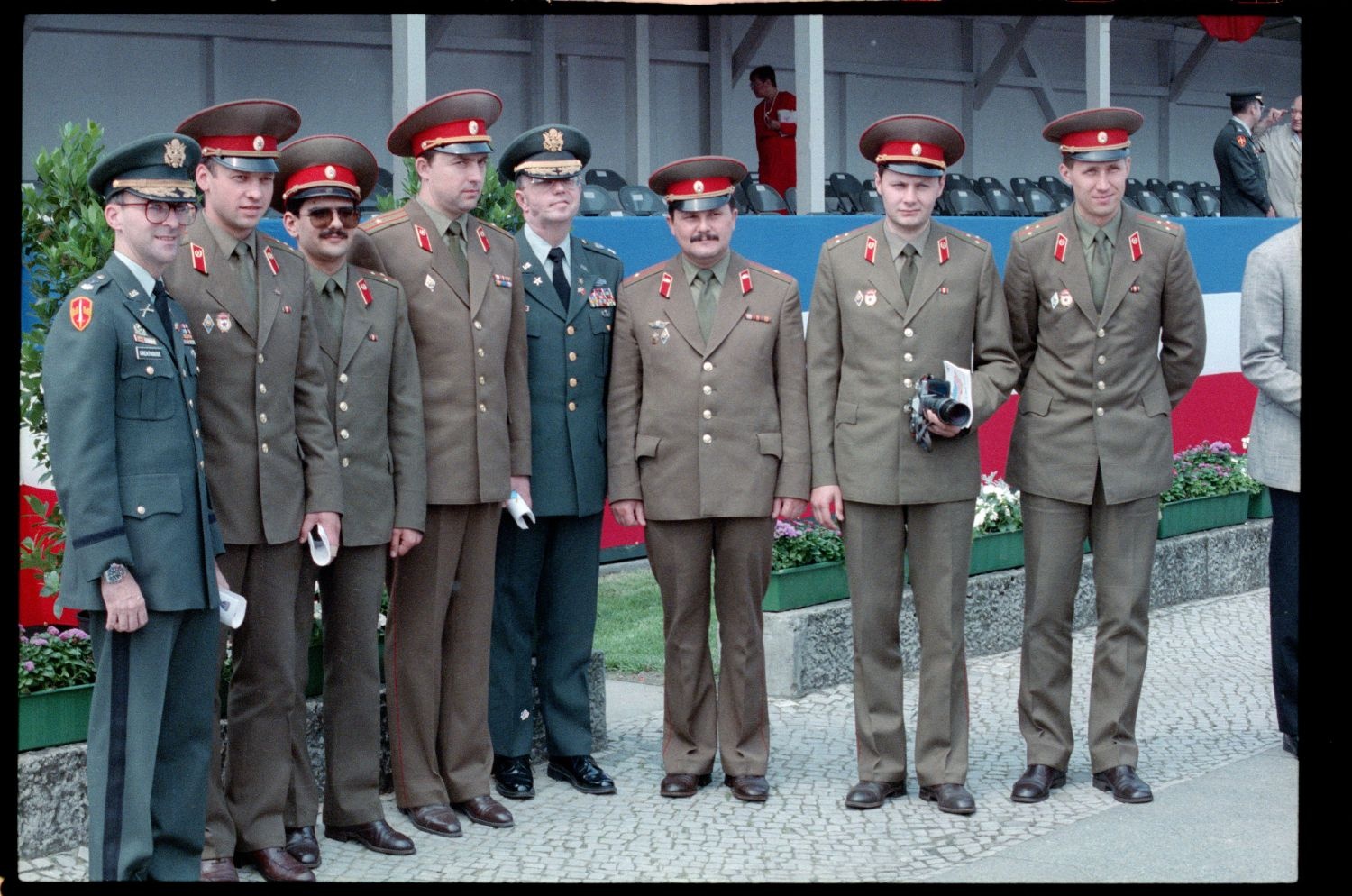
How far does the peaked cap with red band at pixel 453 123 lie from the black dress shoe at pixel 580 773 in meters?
1.95

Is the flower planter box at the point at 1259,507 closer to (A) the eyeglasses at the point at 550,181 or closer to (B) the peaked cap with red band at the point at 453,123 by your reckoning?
(A) the eyeglasses at the point at 550,181

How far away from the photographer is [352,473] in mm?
4625

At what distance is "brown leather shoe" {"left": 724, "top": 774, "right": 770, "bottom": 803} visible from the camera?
5.13m

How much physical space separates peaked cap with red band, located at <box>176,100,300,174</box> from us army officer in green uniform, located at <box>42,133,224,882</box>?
31 cm

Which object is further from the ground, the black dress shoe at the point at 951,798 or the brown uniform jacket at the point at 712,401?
the brown uniform jacket at the point at 712,401

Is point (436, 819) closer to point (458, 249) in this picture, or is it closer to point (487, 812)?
point (487, 812)

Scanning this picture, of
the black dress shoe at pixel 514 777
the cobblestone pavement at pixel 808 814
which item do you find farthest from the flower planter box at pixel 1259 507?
the black dress shoe at pixel 514 777

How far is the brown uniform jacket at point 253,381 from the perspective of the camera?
426 centimetres

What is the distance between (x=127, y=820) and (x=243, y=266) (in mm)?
1447

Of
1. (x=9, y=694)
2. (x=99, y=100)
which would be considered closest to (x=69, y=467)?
(x=9, y=694)

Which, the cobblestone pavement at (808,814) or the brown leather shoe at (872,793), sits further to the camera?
the brown leather shoe at (872,793)

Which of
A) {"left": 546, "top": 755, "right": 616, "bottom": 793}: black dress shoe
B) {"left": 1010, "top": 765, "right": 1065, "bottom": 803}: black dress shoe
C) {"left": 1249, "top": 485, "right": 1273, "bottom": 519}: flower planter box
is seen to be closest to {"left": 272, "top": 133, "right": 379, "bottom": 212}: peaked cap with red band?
{"left": 546, "top": 755, "right": 616, "bottom": 793}: black dress shoe

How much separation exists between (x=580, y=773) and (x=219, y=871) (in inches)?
52.5

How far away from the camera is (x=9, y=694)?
3402 mm
